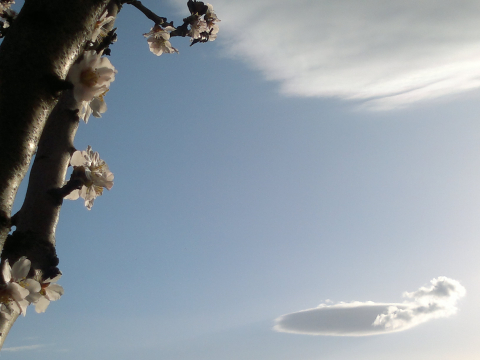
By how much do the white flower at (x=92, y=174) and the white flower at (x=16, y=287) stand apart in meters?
0.61

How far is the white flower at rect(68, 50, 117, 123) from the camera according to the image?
2039 mm

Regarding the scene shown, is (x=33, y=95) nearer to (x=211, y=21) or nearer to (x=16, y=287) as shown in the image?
(x=16, y=287)

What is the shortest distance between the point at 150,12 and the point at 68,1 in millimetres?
2293

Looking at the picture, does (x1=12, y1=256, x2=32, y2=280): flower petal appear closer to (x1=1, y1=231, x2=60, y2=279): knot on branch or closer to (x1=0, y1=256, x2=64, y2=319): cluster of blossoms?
(x1=0, y1=256, x2=64, y2=319): cluster of blossoms

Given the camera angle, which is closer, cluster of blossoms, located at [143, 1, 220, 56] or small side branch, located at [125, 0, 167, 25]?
small side branch, located at [125, 0, 167, 25]

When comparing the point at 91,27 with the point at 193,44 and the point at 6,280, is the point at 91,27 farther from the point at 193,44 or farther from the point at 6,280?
the point at 193,44

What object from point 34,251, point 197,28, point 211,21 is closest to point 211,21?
point 211,21

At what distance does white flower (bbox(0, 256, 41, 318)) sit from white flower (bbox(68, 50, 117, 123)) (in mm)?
933

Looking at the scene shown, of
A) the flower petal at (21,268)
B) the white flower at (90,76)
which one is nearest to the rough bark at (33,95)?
the flower petal at (21,268)

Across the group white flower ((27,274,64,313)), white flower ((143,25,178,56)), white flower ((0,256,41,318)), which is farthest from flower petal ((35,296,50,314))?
white flower ((143,25,178,56))

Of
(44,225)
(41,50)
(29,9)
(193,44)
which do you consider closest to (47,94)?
(41,50)

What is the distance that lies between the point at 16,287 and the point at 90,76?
45.6 inches

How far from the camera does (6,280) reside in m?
1.75

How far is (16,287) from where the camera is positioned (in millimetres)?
1760
